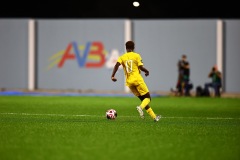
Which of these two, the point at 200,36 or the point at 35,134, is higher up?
the point at 200,36

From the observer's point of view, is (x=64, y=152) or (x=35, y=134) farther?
(x=35, y=134)

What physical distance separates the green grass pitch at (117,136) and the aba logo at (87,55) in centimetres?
1594

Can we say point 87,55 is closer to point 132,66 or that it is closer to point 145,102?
point 132,66

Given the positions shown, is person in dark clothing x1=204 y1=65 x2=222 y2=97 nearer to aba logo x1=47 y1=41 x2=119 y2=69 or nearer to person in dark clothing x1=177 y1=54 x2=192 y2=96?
person in dark clothing x1=177 y1=54 x2=192 y2=96

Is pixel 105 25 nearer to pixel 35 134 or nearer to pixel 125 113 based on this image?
pixel 125 113

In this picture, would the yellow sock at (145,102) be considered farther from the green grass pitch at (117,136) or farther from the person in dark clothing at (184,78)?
the person in dark clothing at (184,78)

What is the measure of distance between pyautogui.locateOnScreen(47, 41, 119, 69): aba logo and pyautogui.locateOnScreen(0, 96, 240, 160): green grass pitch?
1594cm

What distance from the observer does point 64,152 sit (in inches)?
447

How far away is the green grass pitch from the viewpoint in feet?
36.7

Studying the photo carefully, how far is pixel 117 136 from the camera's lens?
13.8 metres

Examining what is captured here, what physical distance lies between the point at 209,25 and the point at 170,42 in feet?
7.75
